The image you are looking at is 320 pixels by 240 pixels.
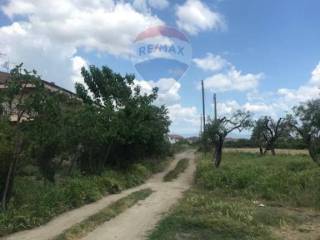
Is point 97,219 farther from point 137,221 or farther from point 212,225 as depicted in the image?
point 212,225

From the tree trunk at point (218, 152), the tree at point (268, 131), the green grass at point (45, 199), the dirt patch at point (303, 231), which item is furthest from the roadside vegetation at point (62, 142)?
the tree at point (268, 131)

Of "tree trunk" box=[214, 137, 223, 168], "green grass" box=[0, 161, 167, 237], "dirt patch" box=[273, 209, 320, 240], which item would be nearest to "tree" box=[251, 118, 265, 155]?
"tree trunk" box=[214, 137, 223, 168]

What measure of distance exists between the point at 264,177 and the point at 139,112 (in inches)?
352

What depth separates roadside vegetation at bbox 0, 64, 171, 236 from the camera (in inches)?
521

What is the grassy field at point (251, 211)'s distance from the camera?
11570 millimetres

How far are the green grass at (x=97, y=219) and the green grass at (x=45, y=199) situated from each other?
3.90 feet

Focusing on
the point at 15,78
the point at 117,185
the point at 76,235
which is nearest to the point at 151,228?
the point at 76,235

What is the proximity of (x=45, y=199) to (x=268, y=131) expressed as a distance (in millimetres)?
49505

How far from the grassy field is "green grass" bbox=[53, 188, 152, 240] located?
166cm

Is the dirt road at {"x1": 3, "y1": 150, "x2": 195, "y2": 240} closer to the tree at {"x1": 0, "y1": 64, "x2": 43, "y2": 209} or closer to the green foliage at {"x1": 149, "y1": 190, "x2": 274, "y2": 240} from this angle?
the green foliage at {"x1": 149, "y1": 190, "x2": 274, "y2": 240}

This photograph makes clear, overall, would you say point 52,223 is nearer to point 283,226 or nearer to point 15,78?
point 15,78

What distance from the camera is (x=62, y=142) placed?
59.8 feet

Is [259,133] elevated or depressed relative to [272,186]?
elevated

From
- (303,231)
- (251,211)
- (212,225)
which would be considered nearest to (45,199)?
(212,225)
